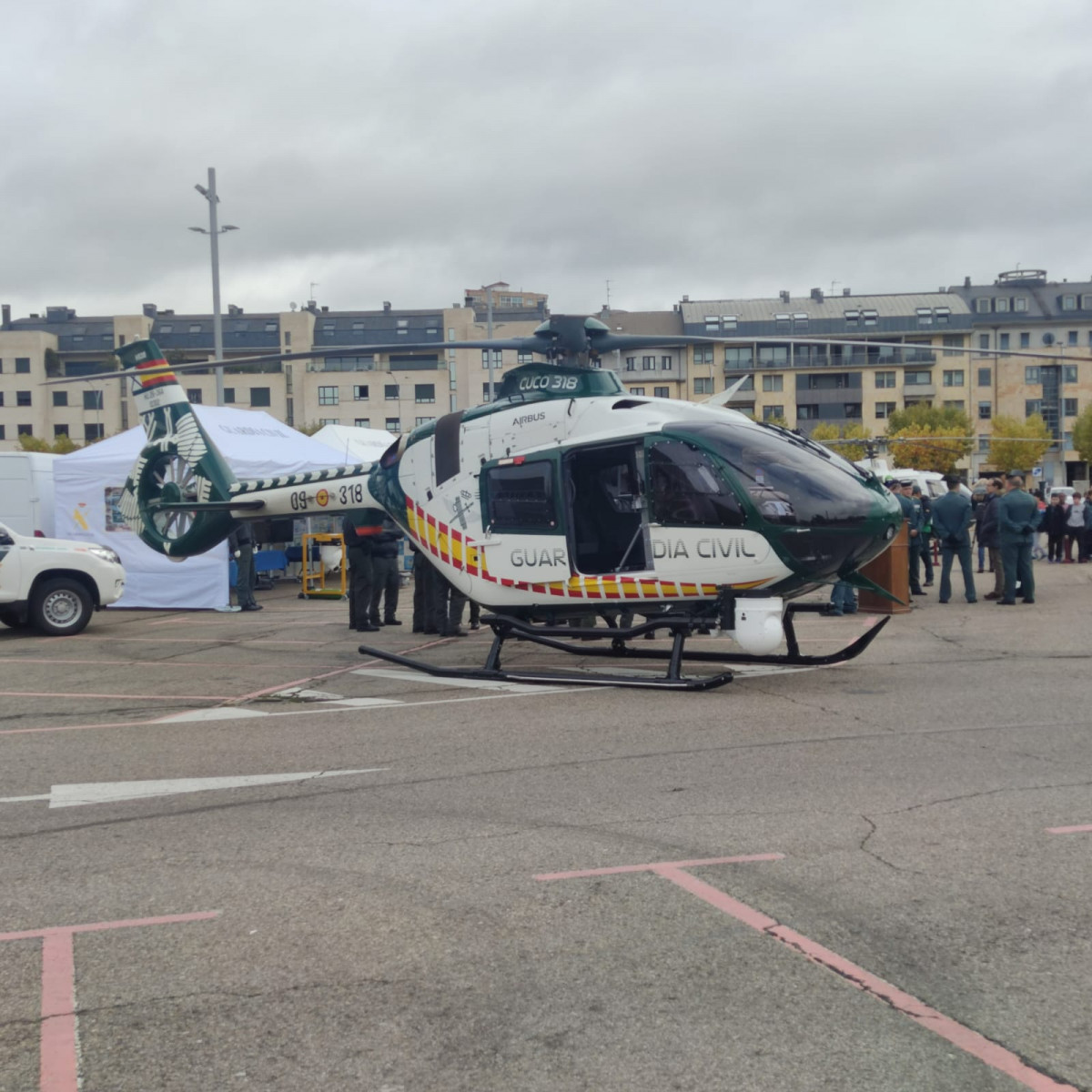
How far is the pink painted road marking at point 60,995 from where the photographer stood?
337 cm

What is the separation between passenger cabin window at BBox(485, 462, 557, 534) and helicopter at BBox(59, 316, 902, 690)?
2 centimetres

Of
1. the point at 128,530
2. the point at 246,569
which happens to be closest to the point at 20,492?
the point at 128,530

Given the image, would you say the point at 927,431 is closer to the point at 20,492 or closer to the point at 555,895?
the point at 20,492

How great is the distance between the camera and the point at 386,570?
53.4 ft

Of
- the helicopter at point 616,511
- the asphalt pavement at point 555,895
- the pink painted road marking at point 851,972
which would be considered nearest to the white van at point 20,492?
the helicopter at point 616,511

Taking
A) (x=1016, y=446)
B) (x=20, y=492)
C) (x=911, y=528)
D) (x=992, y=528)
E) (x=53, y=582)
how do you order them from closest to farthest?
(x=53, y=582) < (x=911, y=528) < (x=992, y=528) < (x=20, y=492) < (x=1016, y=446)

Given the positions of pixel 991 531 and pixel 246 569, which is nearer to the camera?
pixel 246 569

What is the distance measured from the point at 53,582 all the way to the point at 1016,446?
67.7 meters

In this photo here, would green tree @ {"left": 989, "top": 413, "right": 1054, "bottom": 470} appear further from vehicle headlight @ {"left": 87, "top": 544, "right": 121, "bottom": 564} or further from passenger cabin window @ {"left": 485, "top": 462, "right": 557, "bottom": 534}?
passenger cabin window @ {"left": 485, "top": 462, "right": 557, "bottom": 534}

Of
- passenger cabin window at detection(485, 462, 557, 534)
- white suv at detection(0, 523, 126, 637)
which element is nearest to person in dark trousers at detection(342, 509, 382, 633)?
white suv at detection(0, 523, 126, 637)

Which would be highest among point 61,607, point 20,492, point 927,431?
point 927,431

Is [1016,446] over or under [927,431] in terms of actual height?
under

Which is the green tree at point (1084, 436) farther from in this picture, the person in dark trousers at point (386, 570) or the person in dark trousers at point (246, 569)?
the person in dark trousers at point (386, 570)

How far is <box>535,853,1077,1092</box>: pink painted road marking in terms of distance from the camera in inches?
131
